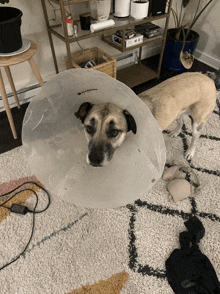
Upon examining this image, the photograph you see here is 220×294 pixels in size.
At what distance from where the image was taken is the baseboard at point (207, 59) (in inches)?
121

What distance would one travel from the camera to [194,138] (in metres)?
1.84

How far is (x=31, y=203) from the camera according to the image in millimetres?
1606

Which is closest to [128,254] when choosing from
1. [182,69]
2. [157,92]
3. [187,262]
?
[187,262]

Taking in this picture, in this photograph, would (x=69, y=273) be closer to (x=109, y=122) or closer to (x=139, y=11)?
(x=109, y=122)

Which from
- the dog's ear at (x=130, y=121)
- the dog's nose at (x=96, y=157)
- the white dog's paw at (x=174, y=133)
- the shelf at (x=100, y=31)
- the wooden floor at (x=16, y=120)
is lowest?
the white dog's paw at (x=174, y=133)

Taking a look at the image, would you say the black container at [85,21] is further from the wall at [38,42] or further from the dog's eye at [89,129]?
the dog's eye at [89,129]

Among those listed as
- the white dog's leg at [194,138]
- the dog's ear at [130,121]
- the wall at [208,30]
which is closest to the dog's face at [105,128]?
the dog's ear at [130,121]

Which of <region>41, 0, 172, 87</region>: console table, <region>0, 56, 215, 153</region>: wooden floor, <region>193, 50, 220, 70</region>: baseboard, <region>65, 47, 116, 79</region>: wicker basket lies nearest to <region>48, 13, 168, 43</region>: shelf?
<region>41, 0, 172, 87</region>: console table

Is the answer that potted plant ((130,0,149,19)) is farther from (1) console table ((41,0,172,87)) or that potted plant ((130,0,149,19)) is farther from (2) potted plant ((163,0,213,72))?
(2) potted plant ((163,0,213,72))

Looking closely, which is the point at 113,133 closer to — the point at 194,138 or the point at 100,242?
the point at 100,242

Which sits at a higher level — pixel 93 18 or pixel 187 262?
pixel 93 18

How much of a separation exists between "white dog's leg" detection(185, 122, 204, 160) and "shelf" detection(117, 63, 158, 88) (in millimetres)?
1160

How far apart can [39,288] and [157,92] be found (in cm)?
149

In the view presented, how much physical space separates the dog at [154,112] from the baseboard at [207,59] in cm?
179
